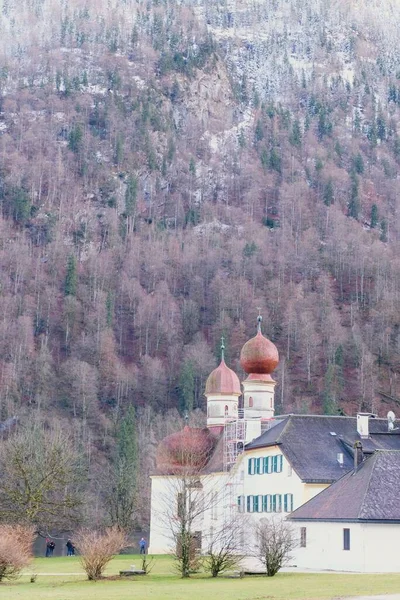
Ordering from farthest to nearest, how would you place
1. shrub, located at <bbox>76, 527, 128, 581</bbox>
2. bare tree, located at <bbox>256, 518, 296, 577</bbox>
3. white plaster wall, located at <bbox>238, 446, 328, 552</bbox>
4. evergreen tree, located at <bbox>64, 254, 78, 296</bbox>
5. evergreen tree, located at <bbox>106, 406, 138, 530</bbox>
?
evergreen tree, located at <bbox>64, 254, 78, 296</bbox>, evergreen tree, located at <bbox>106, 406, 138, 530</bbox>, white plaster wall, located at <bbox>238, 446, 328, 552</bbox>, bare tree, located at <bbox>256, 518, 296, 577</bbox>, shrub, located at <bbox>76, 527, 128, 581</bbox>

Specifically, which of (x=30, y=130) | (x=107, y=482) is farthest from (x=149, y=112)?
(x=107, y=482)

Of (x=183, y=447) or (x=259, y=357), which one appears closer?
(x=183, y=447)

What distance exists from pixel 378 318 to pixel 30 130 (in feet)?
262

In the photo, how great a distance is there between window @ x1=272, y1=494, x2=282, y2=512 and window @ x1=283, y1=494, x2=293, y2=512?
655 mm

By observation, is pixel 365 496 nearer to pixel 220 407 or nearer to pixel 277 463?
pixel 277 463

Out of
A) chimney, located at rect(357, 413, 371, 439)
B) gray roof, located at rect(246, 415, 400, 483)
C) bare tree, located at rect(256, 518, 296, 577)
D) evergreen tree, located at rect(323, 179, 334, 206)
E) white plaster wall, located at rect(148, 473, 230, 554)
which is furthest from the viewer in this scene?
evergreen tree, located at rect(323, 179, 334, 206)

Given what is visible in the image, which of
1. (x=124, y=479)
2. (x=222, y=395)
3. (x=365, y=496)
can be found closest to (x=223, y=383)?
(x=222, y=395)

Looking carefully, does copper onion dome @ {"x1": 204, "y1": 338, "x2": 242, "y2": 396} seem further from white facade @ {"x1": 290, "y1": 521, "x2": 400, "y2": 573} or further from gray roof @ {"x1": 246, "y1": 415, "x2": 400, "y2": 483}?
white facade @ {"x1": 290, "y1": 521, "x2": 400, "y2": 573}

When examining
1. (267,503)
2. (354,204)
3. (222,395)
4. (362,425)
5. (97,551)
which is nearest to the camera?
(97,551)

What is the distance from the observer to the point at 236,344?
13588 cm

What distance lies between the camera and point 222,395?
268 feet

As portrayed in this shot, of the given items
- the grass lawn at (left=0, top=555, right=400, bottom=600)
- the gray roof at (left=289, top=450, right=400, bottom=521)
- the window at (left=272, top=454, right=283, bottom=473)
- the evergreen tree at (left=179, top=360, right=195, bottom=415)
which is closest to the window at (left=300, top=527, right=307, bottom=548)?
the gray roof at (left=289, top=450, right=400, bottom=521)

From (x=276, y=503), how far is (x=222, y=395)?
63.3 feet

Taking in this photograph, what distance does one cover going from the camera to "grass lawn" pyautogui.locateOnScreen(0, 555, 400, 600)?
108ft
